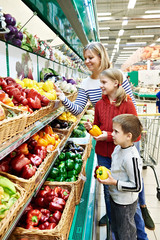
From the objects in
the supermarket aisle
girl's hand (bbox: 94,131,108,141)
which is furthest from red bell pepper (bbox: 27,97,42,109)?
the supermarket aisle

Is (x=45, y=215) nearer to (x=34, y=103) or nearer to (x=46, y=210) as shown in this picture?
(x=46, y=210)

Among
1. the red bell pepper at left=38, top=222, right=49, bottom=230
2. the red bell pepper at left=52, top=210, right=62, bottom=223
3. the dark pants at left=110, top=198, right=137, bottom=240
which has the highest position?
the red bell pepper at left=52, top=210, right=62, bottom=223

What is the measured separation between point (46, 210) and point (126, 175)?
0.66 metres

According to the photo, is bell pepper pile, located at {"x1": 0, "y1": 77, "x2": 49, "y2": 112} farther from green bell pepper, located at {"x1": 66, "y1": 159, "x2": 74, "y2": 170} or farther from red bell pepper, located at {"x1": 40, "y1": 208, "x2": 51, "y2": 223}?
green bell pepper, located at {"x1": 66, "y1": 159, "x2": 74, "y2": 170}

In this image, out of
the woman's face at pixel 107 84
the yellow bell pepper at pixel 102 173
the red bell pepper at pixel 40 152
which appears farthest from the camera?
the woman's face at pixel 107 84

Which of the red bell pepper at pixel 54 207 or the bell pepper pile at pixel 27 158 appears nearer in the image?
the bell pepper pile at pixel 27 158

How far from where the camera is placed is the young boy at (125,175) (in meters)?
1.62

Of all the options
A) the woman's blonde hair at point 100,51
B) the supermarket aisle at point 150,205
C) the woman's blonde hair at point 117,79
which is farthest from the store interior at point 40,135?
the woman's blonde hair at point 117,79

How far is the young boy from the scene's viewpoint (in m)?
1.62

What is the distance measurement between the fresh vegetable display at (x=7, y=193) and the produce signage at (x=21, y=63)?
109 centimetres

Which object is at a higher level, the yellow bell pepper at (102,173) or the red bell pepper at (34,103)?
the red bell pepper at (34,103)

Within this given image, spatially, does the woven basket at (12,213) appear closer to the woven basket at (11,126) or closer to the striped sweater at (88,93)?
the woven basket at (11,126)

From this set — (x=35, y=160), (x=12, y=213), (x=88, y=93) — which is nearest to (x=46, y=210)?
(x=35, y=160)

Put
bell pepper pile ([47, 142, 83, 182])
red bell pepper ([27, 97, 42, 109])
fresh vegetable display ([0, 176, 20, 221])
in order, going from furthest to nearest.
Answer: bell pepper pile ([47, 142, 83, 182]) → red bell pepper ([27, 97, 42, 109]) → fresh vegetable display ([0, 176, 20, 221])
